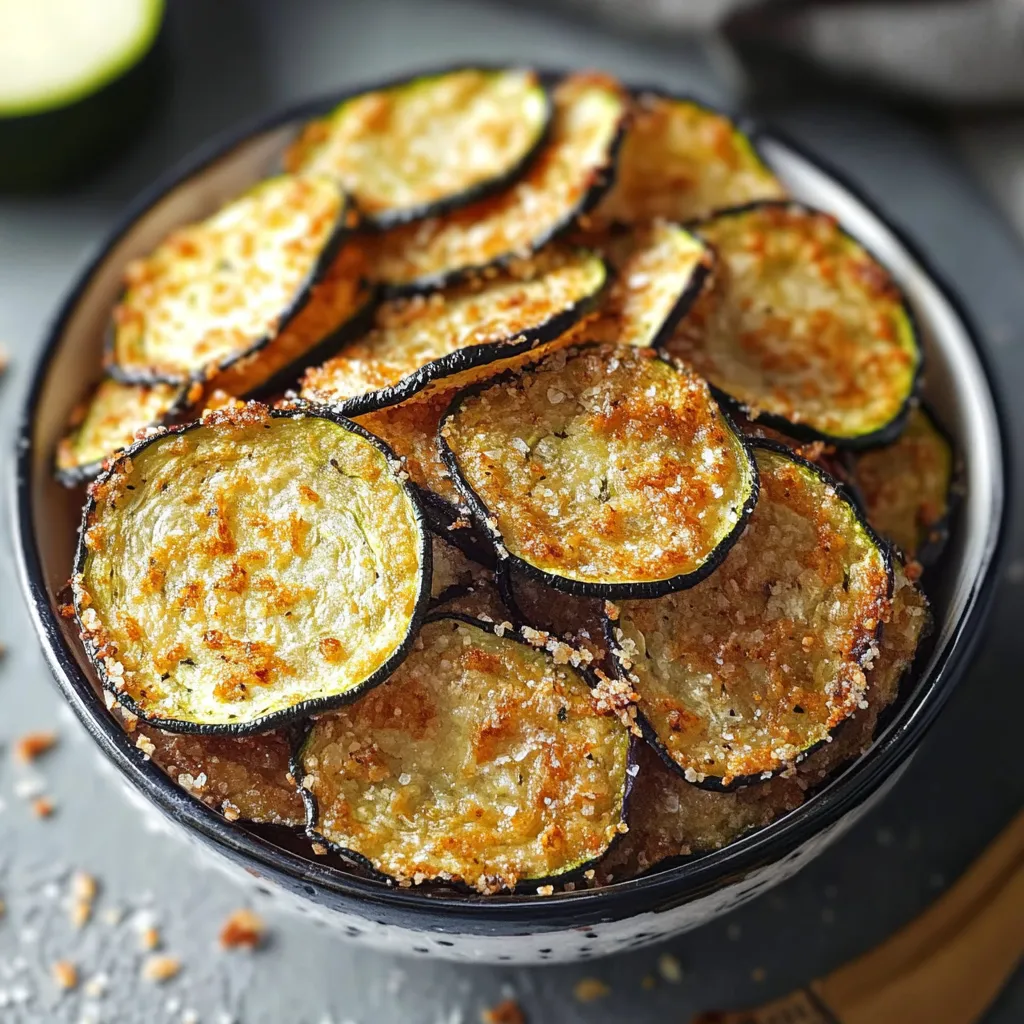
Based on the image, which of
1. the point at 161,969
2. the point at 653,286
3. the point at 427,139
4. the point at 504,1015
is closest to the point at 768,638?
the point at 653,286

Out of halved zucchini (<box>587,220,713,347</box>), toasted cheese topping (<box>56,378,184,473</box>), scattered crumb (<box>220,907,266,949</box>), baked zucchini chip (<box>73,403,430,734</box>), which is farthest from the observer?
scattered crumb (<box>220,907,266,949</box>)

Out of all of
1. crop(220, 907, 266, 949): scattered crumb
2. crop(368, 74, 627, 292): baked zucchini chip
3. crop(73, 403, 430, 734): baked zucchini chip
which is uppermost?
crop(368, 74, 627, 292): baked zucchini chip

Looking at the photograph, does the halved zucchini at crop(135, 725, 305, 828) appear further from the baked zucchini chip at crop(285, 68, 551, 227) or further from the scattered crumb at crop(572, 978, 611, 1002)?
the baked zucchini chip at crop(285, 68, 551, 227)

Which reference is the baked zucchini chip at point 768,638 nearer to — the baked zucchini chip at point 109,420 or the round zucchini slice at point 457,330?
the round zucchini slice at point 457,330

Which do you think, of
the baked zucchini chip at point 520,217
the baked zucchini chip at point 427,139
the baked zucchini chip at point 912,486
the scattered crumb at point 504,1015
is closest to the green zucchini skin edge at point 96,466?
the baked zucchini chip at point 520,217

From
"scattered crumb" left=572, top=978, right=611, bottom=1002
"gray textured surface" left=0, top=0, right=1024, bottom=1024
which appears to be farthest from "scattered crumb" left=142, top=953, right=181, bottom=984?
"scattered crumb" left=572, top=978, right=611, bottom=1002

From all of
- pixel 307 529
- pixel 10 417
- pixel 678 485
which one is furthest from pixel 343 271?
pixel 10 417

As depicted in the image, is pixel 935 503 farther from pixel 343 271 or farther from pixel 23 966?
pixel 23 966
